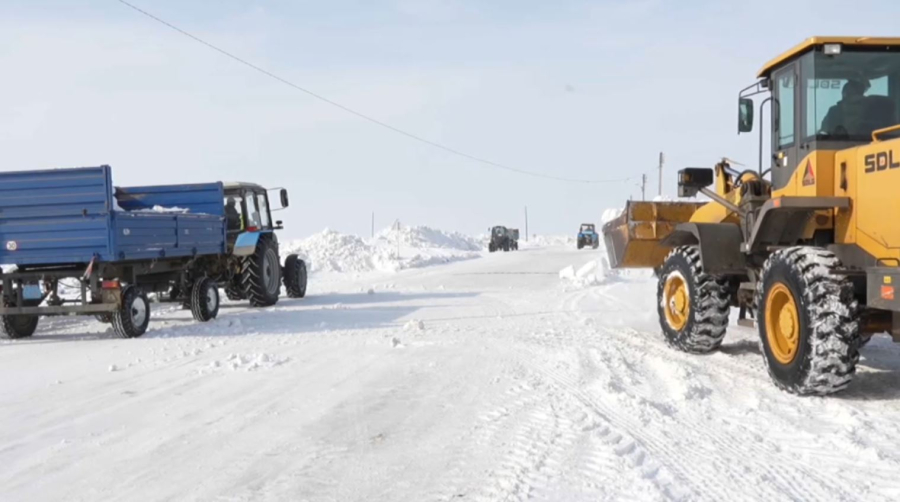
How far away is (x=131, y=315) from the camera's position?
35.3 feet

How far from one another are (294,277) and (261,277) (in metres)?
2.00

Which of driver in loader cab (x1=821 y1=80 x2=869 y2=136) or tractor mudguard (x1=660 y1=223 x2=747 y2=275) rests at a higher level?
driver in loader cab (x1=821 y1=80 x2=869 y2=136)

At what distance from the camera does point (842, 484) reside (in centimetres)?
427

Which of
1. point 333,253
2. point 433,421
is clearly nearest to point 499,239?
point 333,253

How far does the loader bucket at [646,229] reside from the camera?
10.7m

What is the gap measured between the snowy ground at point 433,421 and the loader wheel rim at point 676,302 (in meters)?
0.39

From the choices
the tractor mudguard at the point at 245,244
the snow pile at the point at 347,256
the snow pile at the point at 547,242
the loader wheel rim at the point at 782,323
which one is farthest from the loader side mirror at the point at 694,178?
the snow pile at the point at 547,242

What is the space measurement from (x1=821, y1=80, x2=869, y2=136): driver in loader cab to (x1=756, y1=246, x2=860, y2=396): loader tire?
4.15 ft

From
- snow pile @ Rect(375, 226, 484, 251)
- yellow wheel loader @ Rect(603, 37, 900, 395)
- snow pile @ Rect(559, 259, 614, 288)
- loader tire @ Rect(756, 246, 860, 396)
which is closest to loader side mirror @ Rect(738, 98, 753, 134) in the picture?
yellow wheel loader @ Rect(603, 37, 900, 395)

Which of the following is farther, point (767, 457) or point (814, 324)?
point (814, 324)

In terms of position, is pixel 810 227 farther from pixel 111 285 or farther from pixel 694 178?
pixel 111 285

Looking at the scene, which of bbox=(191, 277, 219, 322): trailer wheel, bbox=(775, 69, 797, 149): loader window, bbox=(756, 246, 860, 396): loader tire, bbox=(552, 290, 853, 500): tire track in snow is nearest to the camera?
bbox=(552, 290, 853, 500): tire track in snow

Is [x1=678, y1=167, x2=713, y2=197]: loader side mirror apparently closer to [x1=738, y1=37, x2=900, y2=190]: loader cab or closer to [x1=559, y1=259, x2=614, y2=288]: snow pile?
[x1=738, y1=37, x2=900, y2=190]: loader cab

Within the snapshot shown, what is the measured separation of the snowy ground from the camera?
427cm
